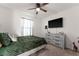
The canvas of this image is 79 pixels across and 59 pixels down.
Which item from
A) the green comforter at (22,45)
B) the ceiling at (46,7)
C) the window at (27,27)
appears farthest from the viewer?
the window at (27,27)

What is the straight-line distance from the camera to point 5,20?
1380mm

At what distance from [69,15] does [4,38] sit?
1.15 meters

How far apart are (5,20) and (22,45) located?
1.64 ft

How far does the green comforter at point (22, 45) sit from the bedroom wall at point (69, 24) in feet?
0.69

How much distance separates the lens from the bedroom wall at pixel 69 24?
1.38m

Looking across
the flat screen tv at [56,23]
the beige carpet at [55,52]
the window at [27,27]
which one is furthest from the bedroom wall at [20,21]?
the beige carpet at [55,52]

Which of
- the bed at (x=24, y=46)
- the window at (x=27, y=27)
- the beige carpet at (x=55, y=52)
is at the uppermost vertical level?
the window at (x=27, y=27)

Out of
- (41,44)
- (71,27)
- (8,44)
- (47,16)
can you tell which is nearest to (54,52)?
(41,44)

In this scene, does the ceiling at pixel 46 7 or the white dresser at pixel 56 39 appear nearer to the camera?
the ceiling at pixel 46 7

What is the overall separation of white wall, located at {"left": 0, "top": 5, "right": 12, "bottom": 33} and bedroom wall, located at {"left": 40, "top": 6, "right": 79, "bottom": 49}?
0.57 meters

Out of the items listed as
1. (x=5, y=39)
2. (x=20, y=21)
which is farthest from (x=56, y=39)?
(x=5, y=39)

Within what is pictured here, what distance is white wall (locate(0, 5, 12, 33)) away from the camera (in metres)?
1.35

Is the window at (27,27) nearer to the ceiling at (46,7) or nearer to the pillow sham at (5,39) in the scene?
the ceiling at (46,7)

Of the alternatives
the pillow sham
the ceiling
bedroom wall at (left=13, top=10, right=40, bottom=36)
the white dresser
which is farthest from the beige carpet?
the ceiling
